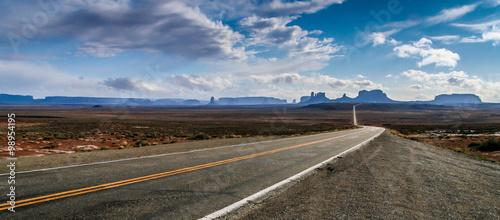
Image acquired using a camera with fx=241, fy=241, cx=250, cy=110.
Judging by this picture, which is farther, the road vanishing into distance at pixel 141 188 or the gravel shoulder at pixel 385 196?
the gravel shoulder at pixel 385 196

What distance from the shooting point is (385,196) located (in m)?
5.53

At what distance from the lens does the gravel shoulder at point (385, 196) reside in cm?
455

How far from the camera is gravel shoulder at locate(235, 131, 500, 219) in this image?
14.9 feet

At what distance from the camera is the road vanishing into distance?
4.20m

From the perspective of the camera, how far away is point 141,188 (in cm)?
548

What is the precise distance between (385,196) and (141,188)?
558cm

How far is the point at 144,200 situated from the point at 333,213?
3660mm

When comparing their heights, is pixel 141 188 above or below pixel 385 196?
above

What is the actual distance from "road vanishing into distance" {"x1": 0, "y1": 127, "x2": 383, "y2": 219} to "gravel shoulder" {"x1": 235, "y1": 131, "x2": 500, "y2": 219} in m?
0.88

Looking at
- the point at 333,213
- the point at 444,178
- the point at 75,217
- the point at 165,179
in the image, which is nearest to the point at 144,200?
the point at 75,217

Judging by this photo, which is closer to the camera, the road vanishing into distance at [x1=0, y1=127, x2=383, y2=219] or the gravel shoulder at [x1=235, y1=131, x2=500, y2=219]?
the road vanishing into distance at [x1=0, y1=127, x2=383, y2=219]

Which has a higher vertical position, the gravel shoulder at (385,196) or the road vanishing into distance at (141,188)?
the road vanishing into distance at (141,188)

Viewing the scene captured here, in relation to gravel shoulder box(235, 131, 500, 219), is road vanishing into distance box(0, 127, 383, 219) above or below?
above

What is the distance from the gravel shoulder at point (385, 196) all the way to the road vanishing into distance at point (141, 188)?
2.88 feet
